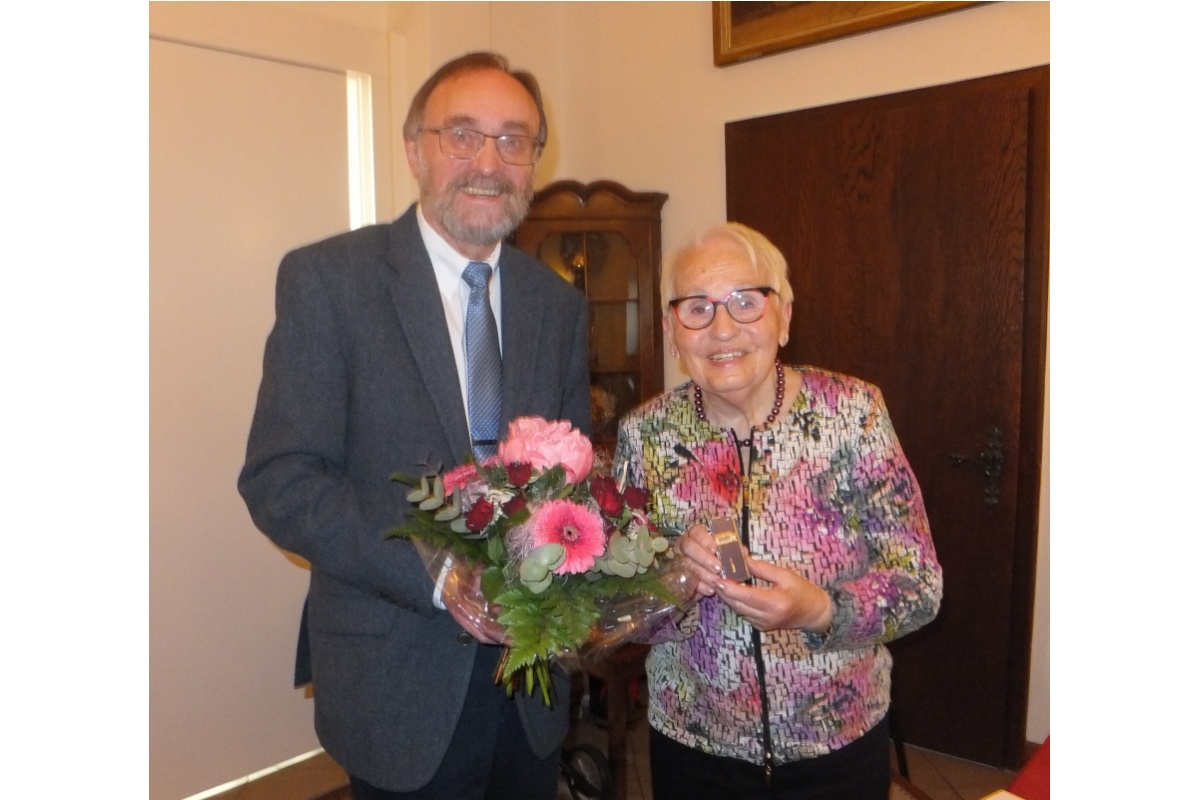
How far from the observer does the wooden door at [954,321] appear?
311 cm

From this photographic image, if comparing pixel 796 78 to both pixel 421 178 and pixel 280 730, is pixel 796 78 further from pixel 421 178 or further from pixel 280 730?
pixel 280 730

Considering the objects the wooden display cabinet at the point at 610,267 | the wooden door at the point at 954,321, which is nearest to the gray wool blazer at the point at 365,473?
the wooden door at the point at 954,321

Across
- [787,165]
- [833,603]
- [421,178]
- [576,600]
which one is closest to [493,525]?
[576,600]

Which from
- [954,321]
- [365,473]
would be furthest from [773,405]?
[954,321]

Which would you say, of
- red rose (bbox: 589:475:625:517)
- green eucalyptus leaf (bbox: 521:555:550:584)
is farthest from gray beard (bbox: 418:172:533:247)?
green eucalyptus leaf (bbox: 521:555:550:584)

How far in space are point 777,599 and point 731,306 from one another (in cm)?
52

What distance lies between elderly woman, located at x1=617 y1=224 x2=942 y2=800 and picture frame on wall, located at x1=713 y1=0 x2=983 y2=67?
2102 millimetres

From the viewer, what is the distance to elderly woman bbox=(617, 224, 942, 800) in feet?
4.87

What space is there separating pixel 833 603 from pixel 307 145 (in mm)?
2810

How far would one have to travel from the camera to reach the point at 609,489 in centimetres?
125

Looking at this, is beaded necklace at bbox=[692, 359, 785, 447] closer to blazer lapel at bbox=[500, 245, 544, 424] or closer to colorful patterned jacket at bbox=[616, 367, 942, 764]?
colorful patterned jacket at bbox=[616, 367, 942, 764]

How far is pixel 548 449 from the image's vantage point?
1261mm

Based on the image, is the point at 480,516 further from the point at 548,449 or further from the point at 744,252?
the point at 744,252
